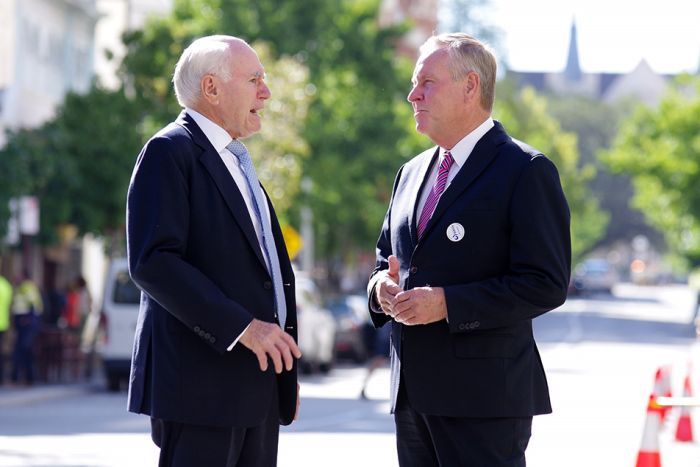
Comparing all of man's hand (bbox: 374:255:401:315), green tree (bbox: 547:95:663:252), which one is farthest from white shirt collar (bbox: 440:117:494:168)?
green tree (bbox: 547:95:663:252)

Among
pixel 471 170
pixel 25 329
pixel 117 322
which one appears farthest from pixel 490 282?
pixel 25 329

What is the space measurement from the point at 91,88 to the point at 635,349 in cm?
1571

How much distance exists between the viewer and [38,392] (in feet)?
76.0

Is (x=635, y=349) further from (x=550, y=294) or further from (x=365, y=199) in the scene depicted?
(x=550, y=294)

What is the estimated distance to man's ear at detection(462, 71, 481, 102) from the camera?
541cm

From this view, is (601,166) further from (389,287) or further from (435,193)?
(389,287)

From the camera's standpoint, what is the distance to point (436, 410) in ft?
17.1

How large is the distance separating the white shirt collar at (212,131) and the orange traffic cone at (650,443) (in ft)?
16.2

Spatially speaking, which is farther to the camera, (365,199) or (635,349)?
(365,199)

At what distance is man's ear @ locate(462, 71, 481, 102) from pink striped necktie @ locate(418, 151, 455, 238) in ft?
0.67

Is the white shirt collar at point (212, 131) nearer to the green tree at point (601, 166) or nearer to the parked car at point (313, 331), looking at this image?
the parked car at point (313, 331)

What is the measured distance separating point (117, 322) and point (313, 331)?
16.5 feet

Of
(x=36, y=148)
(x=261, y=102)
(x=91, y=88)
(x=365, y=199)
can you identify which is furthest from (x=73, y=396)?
(x=365, y=199)

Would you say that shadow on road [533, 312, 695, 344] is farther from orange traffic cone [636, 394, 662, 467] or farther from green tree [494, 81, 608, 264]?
orange traffic cone [636, 394, 662, 467]
